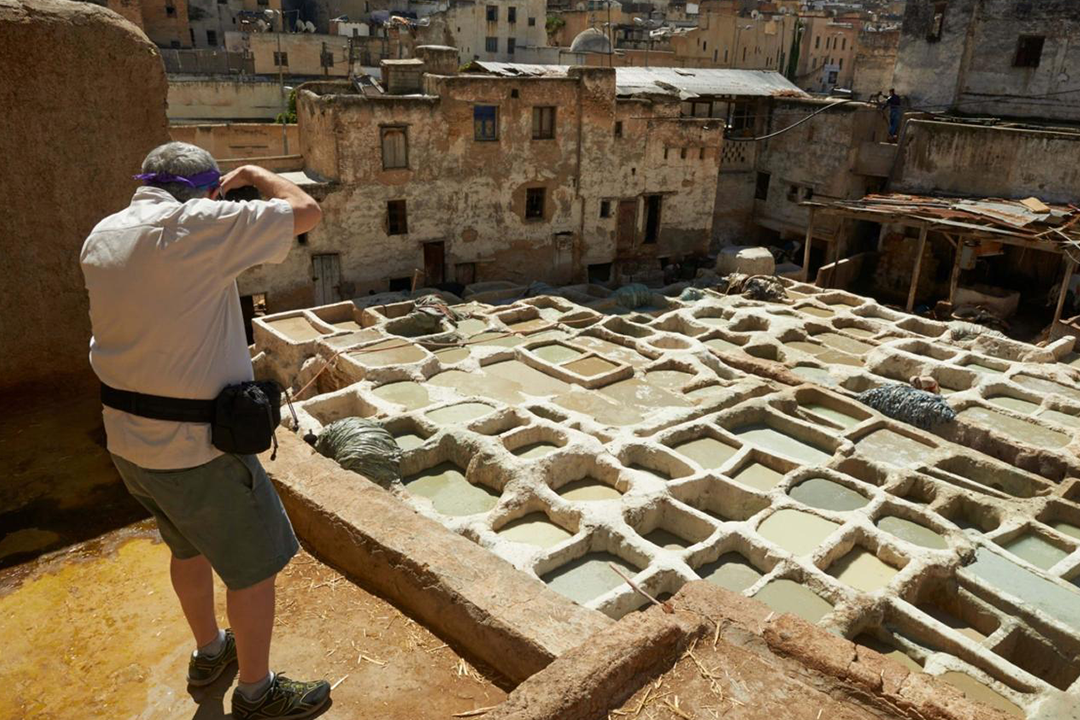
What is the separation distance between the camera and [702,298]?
68.5ft

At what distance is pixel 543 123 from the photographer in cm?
2298

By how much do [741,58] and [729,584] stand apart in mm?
43941

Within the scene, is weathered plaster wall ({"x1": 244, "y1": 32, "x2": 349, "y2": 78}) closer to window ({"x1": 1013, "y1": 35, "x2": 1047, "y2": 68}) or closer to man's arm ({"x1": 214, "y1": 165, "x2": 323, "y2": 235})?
window ({"x1": 1013, "y1": 35, "x2": 1047, "y2": 68})

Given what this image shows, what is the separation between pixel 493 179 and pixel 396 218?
3088mm

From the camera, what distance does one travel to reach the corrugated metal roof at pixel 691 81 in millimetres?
27720

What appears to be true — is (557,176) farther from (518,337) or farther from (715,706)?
(715,706)

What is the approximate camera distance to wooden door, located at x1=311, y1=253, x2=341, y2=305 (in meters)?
20.7

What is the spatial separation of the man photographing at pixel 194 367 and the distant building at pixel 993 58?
101 ft

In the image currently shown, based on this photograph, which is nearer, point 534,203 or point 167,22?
point 534,203

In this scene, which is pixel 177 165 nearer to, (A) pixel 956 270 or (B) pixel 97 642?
(B) pixel 97 642

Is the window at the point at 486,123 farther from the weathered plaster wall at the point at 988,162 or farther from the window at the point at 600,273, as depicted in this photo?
the weathered plaster wall at the point at 988,162

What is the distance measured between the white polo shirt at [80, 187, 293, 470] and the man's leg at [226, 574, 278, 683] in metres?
0.70

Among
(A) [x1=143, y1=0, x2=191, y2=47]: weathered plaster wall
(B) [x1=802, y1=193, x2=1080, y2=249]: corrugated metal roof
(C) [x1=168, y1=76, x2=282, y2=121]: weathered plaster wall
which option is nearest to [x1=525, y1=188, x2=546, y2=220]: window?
(B) [x1=802, y1=193, x2=1080, y2=249]: corrugated metal roof

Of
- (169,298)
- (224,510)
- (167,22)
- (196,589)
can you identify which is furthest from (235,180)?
(167,22)
